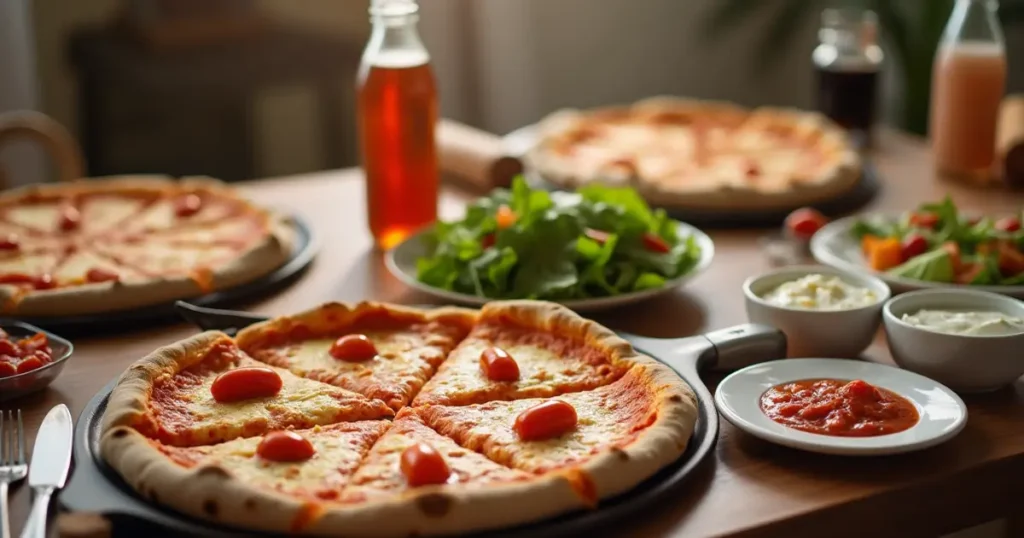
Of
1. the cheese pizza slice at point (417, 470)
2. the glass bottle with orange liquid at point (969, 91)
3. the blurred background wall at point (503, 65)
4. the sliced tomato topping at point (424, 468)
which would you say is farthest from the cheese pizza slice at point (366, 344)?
the blurred background wall at point (503, 65)

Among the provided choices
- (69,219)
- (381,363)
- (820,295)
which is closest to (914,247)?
(820,295)

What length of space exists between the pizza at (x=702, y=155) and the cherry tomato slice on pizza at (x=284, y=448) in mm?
1780

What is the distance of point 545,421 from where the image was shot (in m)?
1.82

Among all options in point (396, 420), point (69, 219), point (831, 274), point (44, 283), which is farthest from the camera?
point (69, 219)

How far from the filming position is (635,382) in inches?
79.0

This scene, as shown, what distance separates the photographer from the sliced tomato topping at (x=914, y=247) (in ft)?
8.68

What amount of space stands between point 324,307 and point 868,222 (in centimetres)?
135

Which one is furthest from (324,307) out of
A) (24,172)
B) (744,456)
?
(24,172)

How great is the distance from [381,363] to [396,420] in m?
0.23

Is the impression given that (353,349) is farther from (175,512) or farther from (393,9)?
(393,9)

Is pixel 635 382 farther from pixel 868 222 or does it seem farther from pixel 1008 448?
pixel 868 222

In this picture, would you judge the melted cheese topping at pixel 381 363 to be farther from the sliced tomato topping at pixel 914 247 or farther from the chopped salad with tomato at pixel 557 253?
the sliced tomato topping at pixel 914 247

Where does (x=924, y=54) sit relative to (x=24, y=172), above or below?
above

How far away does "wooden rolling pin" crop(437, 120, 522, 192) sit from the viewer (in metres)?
3.60
